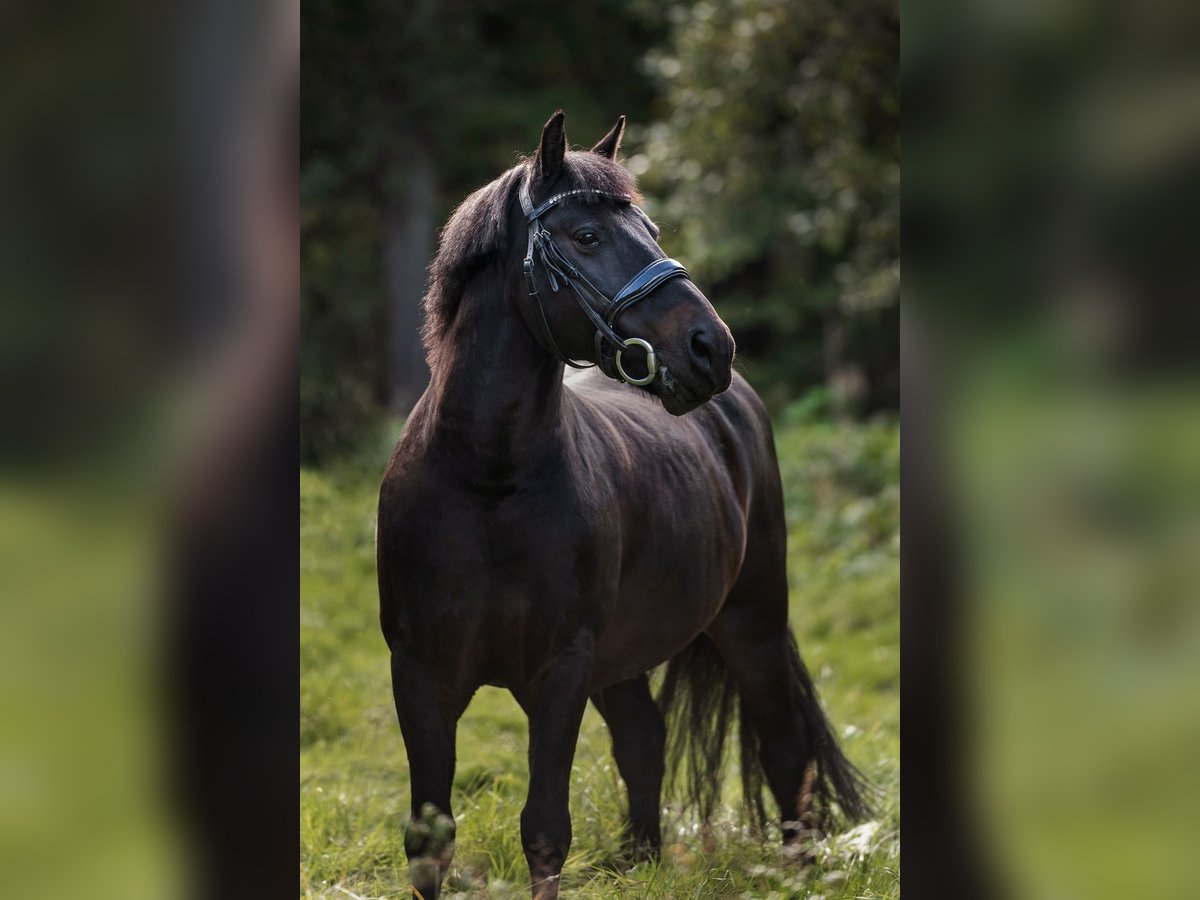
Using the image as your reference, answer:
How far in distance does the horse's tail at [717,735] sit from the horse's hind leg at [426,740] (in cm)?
148

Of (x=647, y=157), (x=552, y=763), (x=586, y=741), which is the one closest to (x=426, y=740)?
(x=552, y=763)

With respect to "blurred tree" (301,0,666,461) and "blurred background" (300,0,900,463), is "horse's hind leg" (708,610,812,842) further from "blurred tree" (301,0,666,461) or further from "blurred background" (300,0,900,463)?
"blurred tree" (301,0,666,461)

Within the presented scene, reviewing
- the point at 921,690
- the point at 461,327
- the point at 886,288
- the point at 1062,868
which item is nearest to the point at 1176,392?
the point at 921,690

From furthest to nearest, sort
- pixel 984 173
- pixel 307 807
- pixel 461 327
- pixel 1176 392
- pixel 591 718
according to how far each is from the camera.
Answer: pixel 591 718, pixel 307 807, pixel 461 327, pixel 984 173, pixel 1176 392

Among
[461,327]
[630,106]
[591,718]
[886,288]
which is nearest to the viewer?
[461,327]

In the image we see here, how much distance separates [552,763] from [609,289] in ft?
3.88

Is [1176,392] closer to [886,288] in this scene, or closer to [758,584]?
[758,584]

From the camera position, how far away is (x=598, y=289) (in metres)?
2.79

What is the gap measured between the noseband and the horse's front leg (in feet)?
2.45

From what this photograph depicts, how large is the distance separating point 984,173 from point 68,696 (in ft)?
4.24

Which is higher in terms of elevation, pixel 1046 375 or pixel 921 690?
pixel 1046 375

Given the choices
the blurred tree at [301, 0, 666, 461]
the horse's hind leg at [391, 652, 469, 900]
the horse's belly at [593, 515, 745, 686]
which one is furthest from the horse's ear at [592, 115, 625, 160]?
the blurred tree at [301, 0, 666, 461]

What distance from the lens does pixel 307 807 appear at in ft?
13.8

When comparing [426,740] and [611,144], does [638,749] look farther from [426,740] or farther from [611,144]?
[611,144]
